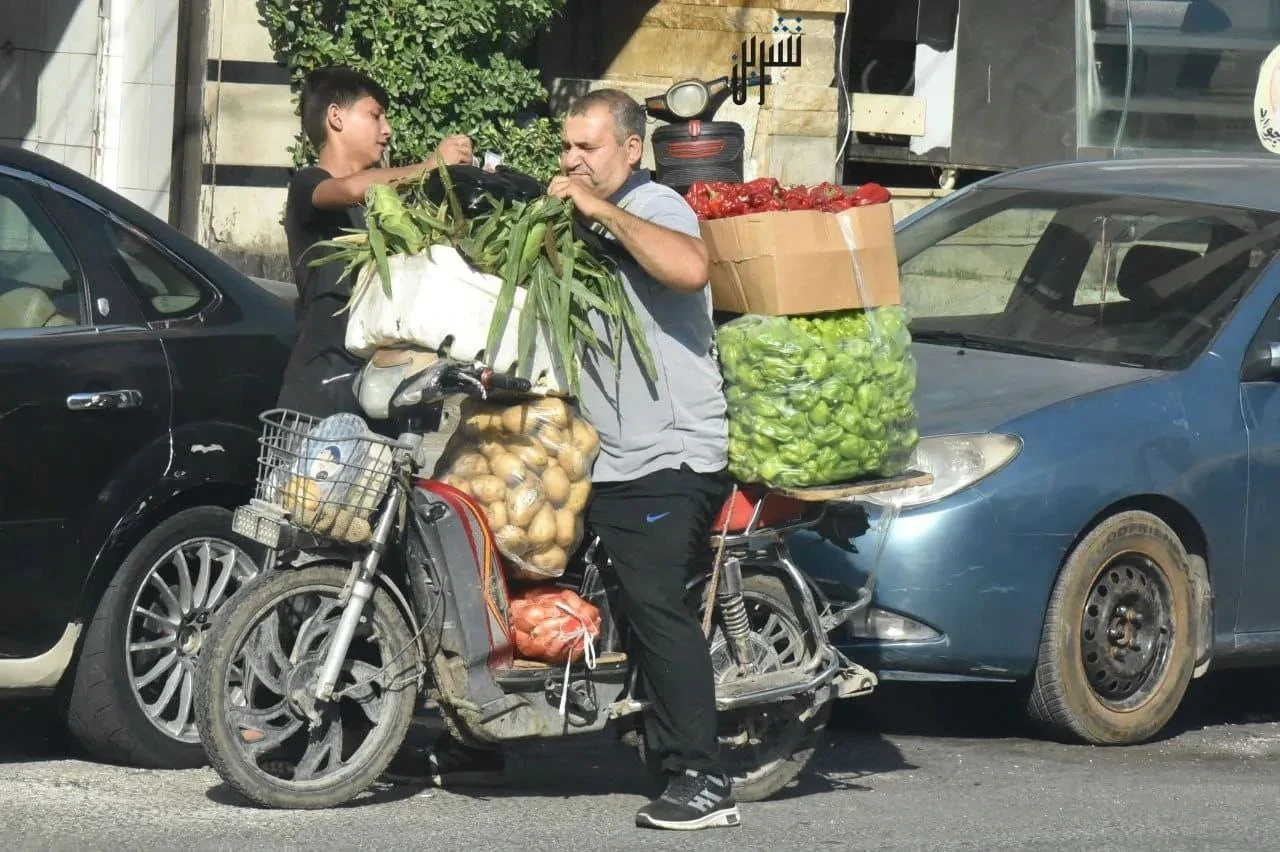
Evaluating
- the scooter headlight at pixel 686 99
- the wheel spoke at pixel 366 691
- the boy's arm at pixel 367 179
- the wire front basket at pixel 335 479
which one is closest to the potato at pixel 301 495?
the wire front basket at pixel 335 479

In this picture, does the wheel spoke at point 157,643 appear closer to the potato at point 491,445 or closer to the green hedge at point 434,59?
the potato at point 491,445

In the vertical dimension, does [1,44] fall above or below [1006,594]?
above

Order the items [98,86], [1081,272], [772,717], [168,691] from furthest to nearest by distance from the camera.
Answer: [98,86], [1081,272], [168,691], [772,717]

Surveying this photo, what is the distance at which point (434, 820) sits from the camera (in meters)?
5.25

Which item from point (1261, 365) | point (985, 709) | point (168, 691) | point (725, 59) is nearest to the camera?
point (168, 691)

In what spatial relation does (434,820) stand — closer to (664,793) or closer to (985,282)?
(664,793)

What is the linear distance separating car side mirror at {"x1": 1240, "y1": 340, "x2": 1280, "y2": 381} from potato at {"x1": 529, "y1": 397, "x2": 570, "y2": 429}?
9.24 ft

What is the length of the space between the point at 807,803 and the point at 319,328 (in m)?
1.97

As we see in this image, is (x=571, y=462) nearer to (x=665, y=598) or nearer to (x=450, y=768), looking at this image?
(x=665, y=598)

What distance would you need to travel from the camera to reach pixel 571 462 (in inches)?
209

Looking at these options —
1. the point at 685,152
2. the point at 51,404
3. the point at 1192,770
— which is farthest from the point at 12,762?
the point at 685,152

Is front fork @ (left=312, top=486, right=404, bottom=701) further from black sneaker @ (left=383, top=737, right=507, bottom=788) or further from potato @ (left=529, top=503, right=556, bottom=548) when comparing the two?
black sneaker @ (left=383, top=737, right=507, bottom=788)

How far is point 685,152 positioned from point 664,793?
771cm

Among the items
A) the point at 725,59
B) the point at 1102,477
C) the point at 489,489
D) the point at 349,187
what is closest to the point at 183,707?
the point at 489,489
